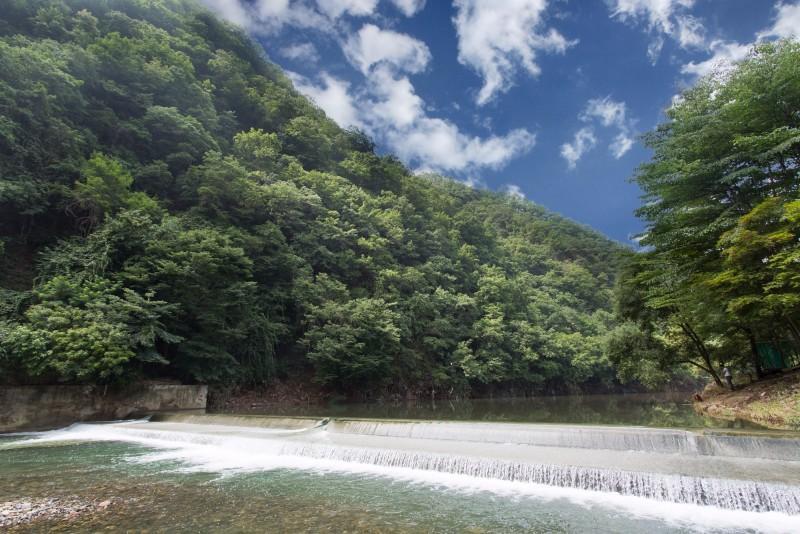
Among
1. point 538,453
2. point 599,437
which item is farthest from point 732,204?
point 538,453

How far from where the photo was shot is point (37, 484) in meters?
6.58

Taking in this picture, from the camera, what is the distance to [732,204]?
1167 centimetres

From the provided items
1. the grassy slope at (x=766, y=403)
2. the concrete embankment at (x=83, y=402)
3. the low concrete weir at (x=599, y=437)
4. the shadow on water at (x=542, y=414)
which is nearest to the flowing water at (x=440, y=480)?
the low concrete weir at (x=599, y=437)

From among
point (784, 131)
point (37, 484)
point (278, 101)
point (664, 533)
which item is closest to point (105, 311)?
point (37, 484)

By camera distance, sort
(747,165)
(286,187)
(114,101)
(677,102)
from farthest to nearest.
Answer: (286,187) → (114,101) → (677,102) → (747,165)

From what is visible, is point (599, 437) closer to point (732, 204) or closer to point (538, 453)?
point (538, 453)

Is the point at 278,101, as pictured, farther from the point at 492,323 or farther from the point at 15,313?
the point at 15,313

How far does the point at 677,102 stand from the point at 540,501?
46.0 feet

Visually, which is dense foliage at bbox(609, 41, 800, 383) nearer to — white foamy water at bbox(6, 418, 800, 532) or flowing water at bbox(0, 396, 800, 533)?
white foamy water at bbox(6, 418, 800, 532)

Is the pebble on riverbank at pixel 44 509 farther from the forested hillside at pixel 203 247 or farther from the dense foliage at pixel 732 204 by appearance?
the dense foliage at pixel 732 204

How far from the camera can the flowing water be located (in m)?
4.94

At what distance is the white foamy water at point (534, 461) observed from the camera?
5.18 meters

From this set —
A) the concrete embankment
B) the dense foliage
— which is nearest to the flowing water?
the concrete embankment

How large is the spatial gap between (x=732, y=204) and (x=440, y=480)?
36.5 feet
